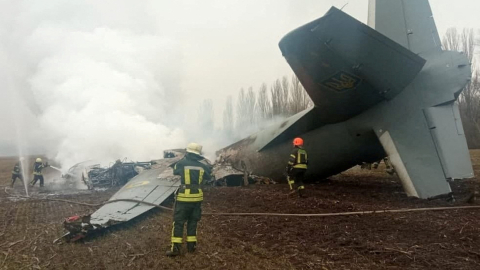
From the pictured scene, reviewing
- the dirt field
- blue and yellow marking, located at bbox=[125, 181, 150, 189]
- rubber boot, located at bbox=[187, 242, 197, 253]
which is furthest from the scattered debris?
rubber boot, located at bbox=[187, 242, 197, 253]

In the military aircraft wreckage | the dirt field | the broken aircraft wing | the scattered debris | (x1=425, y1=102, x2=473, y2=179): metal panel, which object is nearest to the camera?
the dirt field

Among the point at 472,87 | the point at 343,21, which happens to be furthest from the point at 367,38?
the point at 472,87

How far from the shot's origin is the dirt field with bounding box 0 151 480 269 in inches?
205

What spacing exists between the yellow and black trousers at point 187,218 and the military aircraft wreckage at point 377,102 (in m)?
1.86

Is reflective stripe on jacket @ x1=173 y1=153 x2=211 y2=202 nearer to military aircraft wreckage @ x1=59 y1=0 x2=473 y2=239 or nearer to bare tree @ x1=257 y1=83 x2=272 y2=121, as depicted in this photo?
military aircraft wreckage @ x1=59 y1=0 x2=473 y2=239

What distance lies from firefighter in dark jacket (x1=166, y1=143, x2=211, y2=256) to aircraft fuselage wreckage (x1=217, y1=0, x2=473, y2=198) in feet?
11.9

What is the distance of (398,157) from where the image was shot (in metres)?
8.70

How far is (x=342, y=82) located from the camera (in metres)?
8.95

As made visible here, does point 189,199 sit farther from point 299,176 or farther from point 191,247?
point 299,176

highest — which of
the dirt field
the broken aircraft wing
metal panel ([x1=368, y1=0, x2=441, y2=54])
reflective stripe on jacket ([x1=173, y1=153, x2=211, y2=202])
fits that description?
metal panel ([x1=368, y1=0, x2=441, y2=54])

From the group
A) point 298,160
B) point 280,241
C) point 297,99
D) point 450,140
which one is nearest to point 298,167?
point 298,160

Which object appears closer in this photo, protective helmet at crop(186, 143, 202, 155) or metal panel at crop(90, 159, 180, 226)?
protective helmet at crop(186, 143, 202, 155)

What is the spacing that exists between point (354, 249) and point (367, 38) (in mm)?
4498

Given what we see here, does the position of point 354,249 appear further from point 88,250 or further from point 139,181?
point 139,181
